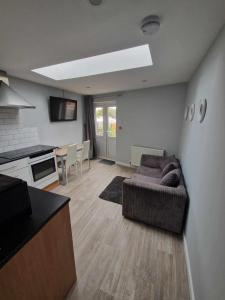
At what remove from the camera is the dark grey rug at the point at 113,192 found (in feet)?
8.88

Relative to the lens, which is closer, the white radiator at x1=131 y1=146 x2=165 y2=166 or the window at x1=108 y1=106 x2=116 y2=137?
the white radiator at x1=131 y1=146 x2=165 y2=166

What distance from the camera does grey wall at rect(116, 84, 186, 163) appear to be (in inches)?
135

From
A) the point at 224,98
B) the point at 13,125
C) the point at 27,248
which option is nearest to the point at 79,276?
the point at 27,248

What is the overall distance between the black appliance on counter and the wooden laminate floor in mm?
1033

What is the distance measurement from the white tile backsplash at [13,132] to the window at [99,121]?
2272 mm

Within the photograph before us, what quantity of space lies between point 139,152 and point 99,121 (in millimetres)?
1920

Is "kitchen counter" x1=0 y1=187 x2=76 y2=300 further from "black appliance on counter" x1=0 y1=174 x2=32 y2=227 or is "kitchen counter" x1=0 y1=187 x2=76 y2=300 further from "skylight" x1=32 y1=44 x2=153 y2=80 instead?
"skylight" x1=32 y1=44 x2=153 y2=80

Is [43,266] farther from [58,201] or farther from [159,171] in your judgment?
[159,171]

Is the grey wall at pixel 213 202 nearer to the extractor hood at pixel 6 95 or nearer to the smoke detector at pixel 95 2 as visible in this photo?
the smoke detector at pixel 95 2

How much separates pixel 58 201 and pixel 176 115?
11.1 ft

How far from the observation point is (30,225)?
889mm

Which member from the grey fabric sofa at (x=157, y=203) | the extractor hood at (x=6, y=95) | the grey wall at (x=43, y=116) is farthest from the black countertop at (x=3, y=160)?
the grey fabric sofa at (x=157, y=203)

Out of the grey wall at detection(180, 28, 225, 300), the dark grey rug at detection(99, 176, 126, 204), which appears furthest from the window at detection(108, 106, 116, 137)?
the grey wall at detection(180, 28, 225, 300)

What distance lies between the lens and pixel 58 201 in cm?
112
